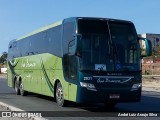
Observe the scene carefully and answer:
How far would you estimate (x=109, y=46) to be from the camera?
1386 cm

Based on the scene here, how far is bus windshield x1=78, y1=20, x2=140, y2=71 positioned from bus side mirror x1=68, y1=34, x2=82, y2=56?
0.29 meters

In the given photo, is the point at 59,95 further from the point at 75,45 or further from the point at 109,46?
the point at 109,46

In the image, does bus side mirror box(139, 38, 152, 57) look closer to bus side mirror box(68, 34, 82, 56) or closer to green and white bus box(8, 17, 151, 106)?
green and white bus box(8, 17, 151, 106)

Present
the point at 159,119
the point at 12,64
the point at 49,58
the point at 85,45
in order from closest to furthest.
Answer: the point at 159,119, the point at 85,45, the point at 49,58, the point at 12,64

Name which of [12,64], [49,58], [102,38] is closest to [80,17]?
[102,38]

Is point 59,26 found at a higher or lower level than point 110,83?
higher

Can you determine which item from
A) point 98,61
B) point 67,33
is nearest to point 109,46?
point 98,61

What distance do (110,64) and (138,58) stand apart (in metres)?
1.08

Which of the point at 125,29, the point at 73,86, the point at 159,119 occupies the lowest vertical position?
the point at 159,119

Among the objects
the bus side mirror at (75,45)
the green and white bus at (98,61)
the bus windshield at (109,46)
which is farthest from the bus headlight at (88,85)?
the bus side mirror at (75,45)

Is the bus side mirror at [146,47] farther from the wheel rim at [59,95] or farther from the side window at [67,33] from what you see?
the wheel rim at [59,95]

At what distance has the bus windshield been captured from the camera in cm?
1360

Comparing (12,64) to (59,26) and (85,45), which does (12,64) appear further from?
(85,45)

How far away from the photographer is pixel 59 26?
52.7 ft
